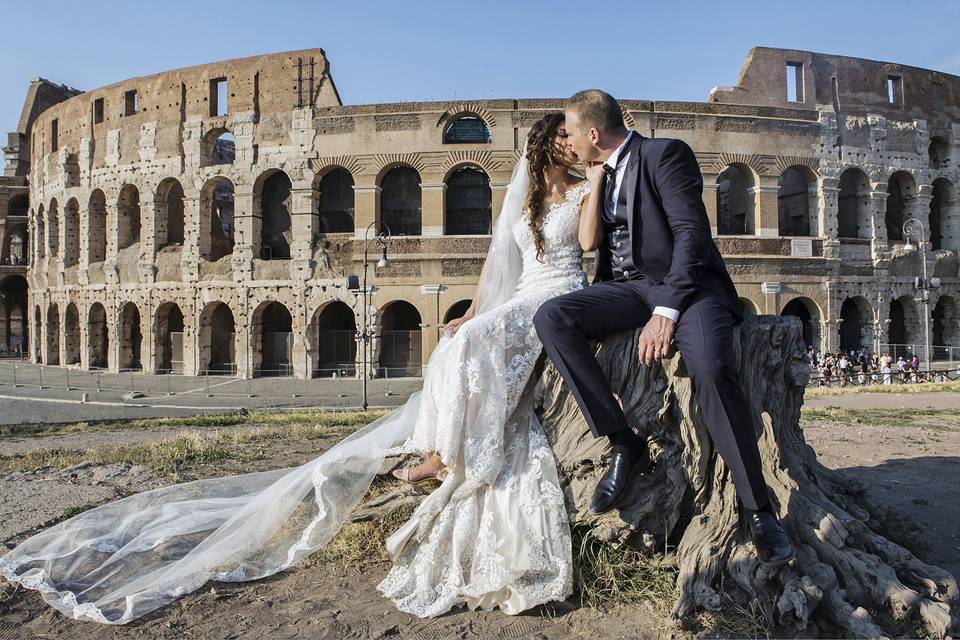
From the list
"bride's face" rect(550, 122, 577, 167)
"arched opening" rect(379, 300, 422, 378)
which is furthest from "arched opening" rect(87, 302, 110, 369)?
"bride's face" rect(550, 122, 577, 167)

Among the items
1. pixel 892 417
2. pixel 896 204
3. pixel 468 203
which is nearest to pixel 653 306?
pixel 892 417

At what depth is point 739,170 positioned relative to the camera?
915 inches

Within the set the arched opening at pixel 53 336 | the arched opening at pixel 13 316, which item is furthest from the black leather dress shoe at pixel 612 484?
the arched opening at pixel 13 316

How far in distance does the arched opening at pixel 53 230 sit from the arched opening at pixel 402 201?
1688 centimetres

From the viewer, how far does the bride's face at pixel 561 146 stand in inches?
136

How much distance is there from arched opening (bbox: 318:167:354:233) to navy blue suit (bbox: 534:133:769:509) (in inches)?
834

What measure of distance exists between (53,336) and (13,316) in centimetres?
1206

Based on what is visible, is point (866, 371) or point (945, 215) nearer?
point (866, 371)

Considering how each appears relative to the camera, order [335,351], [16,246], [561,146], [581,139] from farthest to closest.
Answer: [16,246], [335,351], [561,146], [581,139]

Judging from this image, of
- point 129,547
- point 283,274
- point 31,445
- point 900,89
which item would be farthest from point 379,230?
point 900,89

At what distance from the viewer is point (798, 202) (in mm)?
24891

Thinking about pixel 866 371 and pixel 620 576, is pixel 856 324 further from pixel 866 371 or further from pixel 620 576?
pixel 620 576

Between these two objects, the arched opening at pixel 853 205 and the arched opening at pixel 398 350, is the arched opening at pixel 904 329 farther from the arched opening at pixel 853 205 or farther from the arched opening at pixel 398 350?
the arched opening at pixel 398 350

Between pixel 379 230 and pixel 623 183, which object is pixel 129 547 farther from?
pixel 379 230
